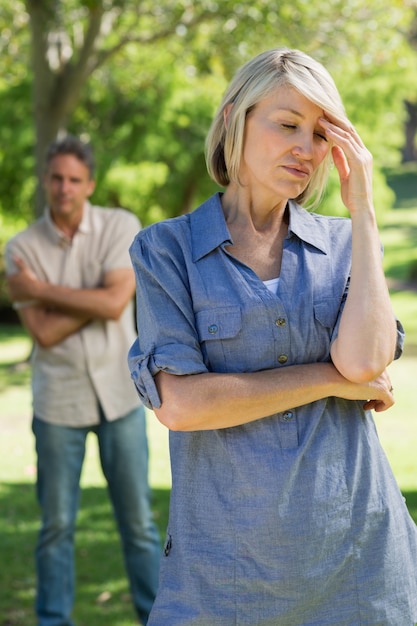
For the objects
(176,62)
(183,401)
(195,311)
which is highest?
(176,62)

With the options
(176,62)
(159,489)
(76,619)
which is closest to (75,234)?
(76,619)

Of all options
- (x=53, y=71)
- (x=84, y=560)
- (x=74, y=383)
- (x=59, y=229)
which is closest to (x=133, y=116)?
(x=53, y=71)

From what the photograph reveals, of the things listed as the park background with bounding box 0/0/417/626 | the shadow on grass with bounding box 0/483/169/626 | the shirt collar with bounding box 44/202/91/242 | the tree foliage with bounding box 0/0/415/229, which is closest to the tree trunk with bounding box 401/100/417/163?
the park background with bounding box 0/0/417/626

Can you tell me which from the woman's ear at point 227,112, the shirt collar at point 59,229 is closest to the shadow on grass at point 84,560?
the shirt collar at point 59,229

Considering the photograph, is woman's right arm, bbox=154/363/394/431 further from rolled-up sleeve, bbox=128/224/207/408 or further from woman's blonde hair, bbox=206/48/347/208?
woman's blonde hair, bbox=206/48/347/208

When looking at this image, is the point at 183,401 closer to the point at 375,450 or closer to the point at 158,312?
the point at 158,312

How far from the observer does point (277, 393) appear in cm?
230

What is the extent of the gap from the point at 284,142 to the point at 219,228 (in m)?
0.26

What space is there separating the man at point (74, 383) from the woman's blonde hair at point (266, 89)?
2178mm

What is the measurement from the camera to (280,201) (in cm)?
253

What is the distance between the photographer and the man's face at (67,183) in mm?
4738

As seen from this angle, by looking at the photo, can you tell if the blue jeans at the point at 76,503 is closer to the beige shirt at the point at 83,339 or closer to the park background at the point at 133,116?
the beige shirt at the point at 83,339

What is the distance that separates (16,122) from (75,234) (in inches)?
532

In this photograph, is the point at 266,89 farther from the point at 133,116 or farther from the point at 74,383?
the point at 133,116
